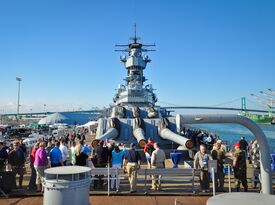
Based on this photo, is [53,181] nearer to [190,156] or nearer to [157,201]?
[157,201]

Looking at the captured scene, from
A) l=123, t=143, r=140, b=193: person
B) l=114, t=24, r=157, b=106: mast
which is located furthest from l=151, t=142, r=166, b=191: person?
l=114, t=24, r=157, b=106: mast

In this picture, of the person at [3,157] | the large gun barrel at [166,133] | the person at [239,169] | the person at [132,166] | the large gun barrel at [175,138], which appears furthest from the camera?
the large gun barrel at [166,133]

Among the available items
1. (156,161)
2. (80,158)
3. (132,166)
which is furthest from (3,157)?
(156,161)

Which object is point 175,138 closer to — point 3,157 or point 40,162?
point 40,162

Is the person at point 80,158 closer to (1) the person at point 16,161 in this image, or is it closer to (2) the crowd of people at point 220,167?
(1) the person at point 16,161

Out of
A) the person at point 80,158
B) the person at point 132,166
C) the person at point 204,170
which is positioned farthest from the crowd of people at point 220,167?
the person at point 80,158

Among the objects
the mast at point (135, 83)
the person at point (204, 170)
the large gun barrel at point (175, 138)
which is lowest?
the person at point (204, 170)

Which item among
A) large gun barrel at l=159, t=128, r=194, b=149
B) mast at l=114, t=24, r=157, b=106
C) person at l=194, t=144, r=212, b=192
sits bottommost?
person at l=194, t=144, r=212, b=192

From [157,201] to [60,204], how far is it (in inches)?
106

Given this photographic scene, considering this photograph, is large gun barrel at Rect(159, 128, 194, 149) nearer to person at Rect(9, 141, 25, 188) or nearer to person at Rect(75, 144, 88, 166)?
person at Rect(75, 144, 88, 166)

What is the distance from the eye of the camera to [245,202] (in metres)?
3.00

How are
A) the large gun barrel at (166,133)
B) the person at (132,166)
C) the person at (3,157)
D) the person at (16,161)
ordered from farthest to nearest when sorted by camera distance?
the large gun barrel at (166,133), the person at (16,161), the person at (3,157), the person at (132,166)

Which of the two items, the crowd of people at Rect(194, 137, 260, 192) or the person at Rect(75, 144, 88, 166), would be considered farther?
the person at Rect(75, 144, 88, 166)

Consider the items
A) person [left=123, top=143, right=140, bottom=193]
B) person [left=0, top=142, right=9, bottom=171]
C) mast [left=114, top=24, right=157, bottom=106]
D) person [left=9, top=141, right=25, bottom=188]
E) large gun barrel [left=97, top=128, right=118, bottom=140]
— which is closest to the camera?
person [left=123, top=143, right=140, bottom=193]
